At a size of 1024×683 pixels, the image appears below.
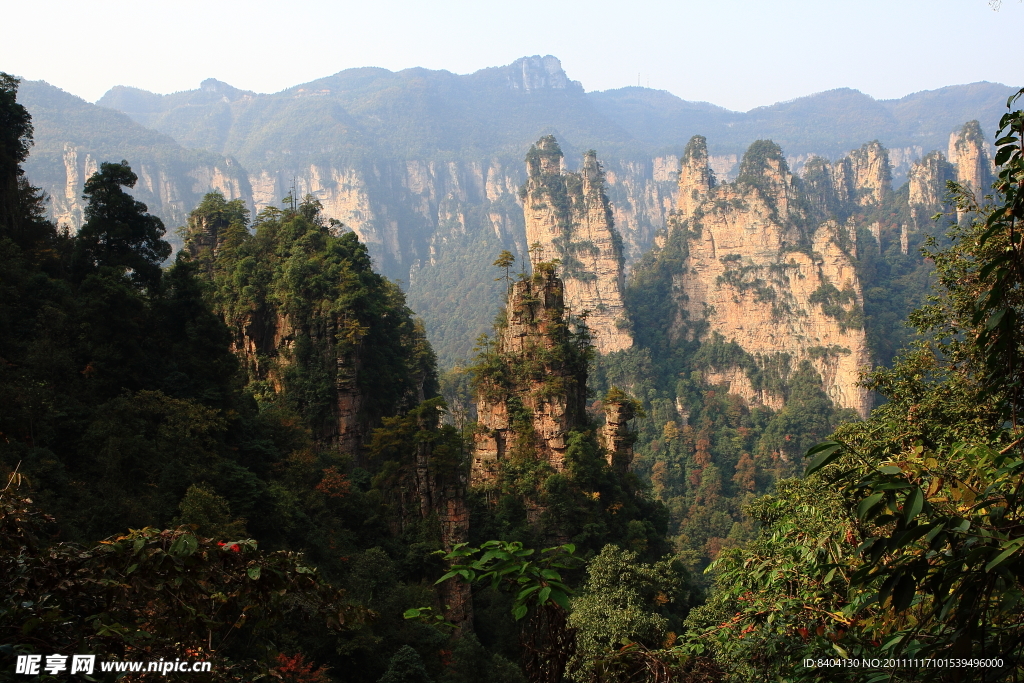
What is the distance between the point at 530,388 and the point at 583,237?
4389 centimetres

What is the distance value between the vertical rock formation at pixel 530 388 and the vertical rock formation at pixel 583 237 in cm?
4069

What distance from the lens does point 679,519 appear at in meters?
45.8

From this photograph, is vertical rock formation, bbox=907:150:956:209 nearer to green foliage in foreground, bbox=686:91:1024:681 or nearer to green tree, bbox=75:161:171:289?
green foliage in foreground, bbox=686:91:1024:681

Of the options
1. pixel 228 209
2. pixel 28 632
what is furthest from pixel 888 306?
pixel 28 632

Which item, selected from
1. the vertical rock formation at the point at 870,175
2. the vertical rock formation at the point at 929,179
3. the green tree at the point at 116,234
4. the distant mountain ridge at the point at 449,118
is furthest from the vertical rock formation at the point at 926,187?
the distant mountain ridge at the point at 449,118

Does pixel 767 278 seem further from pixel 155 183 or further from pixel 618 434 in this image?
pixel 155 183

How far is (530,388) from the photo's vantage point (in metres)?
25.7

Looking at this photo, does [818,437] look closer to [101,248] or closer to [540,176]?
[540,176]

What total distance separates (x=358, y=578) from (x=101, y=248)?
1064 centimetres

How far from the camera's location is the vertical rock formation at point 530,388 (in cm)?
2534

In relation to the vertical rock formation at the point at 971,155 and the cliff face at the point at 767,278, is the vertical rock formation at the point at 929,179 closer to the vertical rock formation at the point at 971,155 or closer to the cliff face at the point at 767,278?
the vertical rock formation at the point at 971,155

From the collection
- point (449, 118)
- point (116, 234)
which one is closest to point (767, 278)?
point (116, 234)

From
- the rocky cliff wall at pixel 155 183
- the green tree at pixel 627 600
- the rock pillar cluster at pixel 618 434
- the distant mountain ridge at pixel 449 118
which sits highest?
the distant mountain ridge at pixel 449 118

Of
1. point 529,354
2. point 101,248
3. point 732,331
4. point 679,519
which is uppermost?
point 101,248
